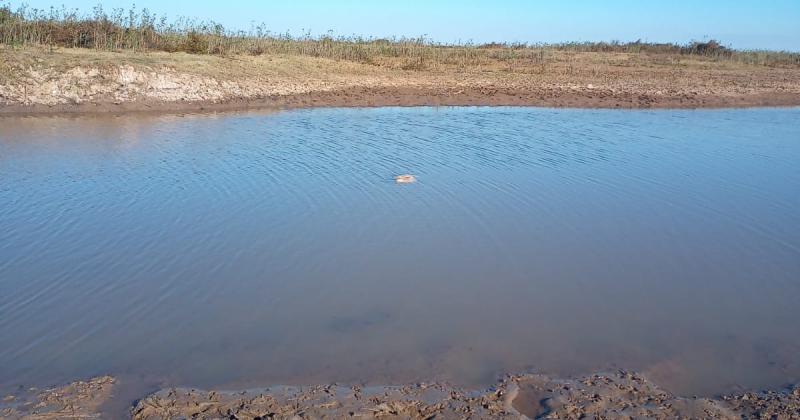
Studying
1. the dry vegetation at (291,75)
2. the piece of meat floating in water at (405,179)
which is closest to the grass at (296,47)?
→ the dry vegetation at (291,75)

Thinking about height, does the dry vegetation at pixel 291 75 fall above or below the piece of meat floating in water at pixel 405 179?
above

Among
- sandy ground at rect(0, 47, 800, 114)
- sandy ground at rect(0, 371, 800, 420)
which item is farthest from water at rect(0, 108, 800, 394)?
sandy ground at rect(0, 47, 800, 114)

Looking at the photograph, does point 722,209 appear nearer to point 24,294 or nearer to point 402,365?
point 402,365

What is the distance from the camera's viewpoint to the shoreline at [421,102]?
1739 cm

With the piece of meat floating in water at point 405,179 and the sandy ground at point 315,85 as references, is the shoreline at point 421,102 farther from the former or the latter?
the piece of meat floating in water at point 405,179

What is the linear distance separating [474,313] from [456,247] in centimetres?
177

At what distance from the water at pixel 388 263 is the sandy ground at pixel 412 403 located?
0.19m

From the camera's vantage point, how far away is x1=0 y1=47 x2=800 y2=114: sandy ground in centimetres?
1761

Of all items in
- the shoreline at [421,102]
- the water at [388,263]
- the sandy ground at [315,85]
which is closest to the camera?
the water at [388,263]

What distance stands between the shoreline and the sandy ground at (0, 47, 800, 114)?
33 millimetres

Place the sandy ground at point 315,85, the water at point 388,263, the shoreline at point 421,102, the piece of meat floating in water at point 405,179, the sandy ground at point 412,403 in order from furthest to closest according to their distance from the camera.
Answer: the sandy ground at point 315,85 < the shoreline at point 421,102 < the piece of meat floating in water at point 405,179 < the water at point 388,263 < the sandy ground at point 412,403

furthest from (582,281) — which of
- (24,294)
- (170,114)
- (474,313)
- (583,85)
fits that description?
(583,85)

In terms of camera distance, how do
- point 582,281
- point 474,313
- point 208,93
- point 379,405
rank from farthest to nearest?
point 208,93 < point 582,281 < point 474,313 < point 379,405

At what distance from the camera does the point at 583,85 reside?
25.1 metres
